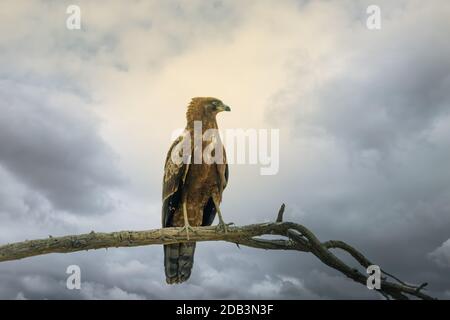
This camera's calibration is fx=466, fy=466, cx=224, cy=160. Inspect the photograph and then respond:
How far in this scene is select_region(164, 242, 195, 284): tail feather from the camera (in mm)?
8211

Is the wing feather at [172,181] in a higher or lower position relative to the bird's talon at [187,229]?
higher

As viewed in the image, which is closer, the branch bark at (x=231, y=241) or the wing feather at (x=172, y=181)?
the branch bark at (x=231, y=241)

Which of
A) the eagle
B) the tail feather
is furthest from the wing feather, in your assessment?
the tail feather

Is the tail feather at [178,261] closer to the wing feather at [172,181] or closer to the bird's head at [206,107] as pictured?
the wing feather at [172,181]

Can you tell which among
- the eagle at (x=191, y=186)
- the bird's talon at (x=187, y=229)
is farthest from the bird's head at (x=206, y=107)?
the bird's talon at (x=187, y=229)

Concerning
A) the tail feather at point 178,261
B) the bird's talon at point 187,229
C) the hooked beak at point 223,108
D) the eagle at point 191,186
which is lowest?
the tail feather at point 178,261

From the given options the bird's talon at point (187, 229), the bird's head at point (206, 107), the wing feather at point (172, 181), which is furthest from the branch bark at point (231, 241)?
the bird's head at point (206, 107)

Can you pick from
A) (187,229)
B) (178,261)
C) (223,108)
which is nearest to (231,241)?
(187,229)

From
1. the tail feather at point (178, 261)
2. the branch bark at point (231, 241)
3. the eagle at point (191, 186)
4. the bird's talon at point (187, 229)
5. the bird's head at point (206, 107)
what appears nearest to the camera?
the branch bark at point (231, 241)

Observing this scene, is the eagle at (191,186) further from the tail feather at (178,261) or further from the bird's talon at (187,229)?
the bird's talon at (187,229)

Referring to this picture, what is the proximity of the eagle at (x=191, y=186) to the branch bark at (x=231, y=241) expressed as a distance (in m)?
0.42

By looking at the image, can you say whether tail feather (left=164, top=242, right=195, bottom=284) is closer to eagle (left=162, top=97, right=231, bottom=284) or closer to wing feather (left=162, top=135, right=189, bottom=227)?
eagle (left=162, top=97, right=231, bottom=284)

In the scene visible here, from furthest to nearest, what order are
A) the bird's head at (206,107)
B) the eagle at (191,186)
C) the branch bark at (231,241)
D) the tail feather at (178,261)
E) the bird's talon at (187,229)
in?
the tail feather at (178,261)
the bird's head at (206,107)
the eagle at (191,186)
the bird's talon at (187,229)
the branch bark at (231,241)

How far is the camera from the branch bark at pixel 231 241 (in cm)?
658
